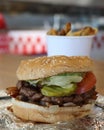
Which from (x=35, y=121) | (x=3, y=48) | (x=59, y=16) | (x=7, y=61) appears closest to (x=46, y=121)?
(x=35, y=121)

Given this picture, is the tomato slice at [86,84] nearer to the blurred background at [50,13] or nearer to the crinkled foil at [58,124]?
the crinkled foil at [58,124]

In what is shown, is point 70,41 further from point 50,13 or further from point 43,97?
point 50,13

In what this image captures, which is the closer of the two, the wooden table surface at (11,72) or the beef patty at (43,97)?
the beef patty at (43,97)

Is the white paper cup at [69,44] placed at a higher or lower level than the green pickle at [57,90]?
higher

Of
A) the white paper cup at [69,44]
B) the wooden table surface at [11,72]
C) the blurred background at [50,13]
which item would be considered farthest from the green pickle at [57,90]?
the blurred background at [50,13]

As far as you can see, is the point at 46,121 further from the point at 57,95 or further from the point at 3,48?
the point at 3,48

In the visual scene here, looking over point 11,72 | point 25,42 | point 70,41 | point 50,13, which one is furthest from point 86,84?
point 50,13
